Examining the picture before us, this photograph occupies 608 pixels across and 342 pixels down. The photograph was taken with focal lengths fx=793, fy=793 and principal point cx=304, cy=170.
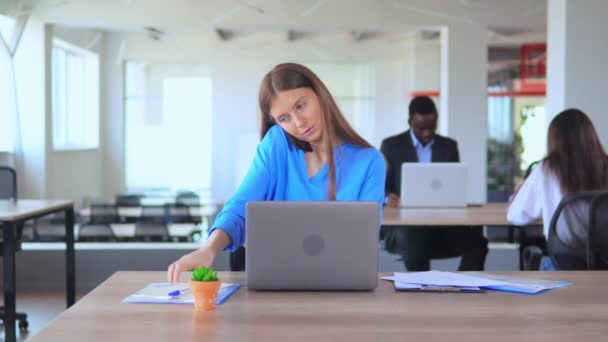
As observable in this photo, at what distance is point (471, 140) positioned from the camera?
1092 cm

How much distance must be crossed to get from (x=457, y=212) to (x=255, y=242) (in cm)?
287

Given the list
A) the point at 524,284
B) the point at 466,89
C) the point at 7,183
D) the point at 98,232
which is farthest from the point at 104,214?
the point at 524,284

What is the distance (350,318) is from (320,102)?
2.91ft

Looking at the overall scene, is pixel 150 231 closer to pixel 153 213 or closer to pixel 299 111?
pixel 153 213

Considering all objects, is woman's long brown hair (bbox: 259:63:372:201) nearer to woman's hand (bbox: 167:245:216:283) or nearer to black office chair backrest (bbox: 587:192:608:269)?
woman's hand (bbox: 167:245:216:283)

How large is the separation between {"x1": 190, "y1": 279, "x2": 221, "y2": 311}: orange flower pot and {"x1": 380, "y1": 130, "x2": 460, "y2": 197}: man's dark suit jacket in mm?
3637

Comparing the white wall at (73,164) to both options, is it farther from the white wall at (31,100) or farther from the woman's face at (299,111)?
the woman's face at (299,111)

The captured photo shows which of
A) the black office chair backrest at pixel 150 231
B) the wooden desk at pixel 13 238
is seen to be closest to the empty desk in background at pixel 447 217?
the wooden desk at pixel 13 238

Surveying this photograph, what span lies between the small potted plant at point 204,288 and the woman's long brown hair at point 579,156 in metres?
2.46

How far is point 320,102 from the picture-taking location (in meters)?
2.53

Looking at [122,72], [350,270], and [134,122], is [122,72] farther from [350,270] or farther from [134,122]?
[350,270]

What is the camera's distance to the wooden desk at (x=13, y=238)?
4289 millimetres

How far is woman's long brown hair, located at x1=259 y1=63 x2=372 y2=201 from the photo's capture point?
2.51 m

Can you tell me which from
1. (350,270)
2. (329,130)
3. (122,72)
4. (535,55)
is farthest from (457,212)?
(122,72)
